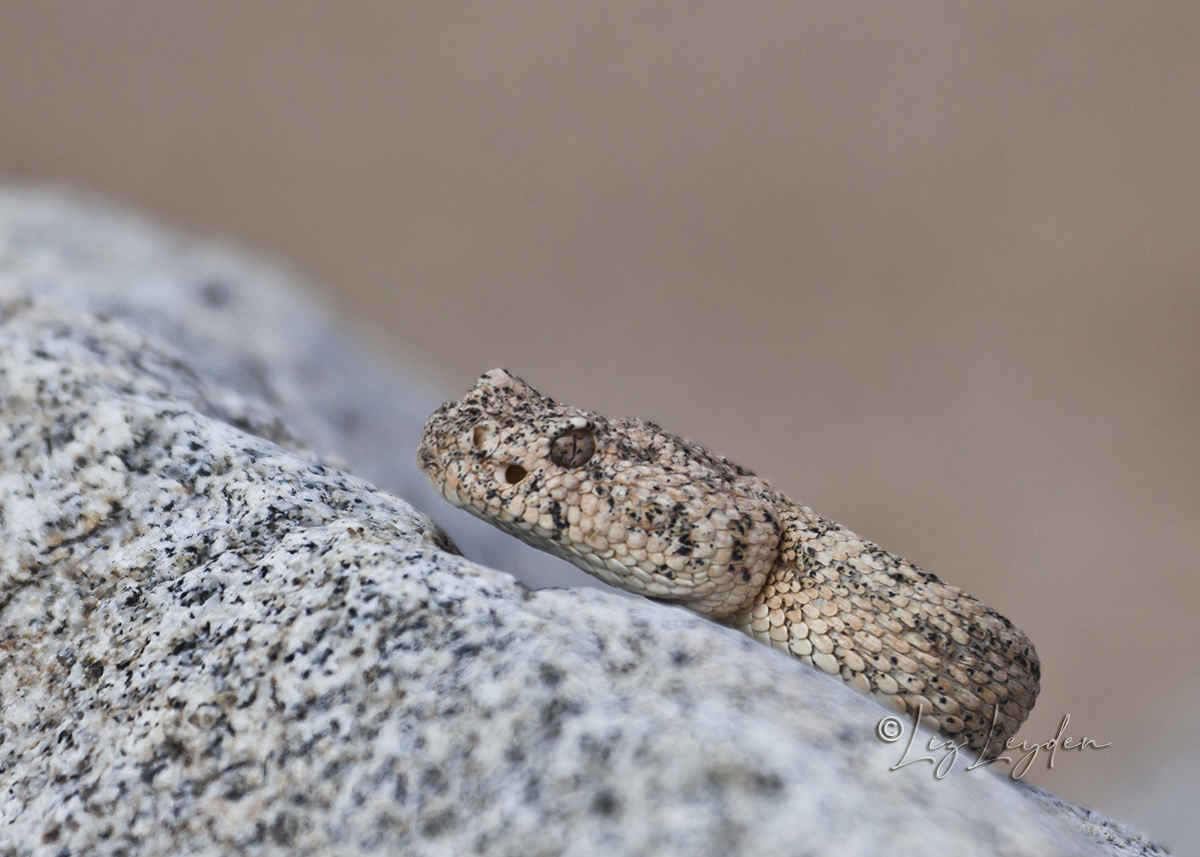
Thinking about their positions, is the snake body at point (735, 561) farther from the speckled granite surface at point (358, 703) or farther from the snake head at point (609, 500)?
the speckled granite surface at point (358, 703)

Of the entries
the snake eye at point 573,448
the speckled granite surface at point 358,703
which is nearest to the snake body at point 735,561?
the snake eye at point 573,448

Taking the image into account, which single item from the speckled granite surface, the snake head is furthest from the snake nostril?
the speckled granite surface

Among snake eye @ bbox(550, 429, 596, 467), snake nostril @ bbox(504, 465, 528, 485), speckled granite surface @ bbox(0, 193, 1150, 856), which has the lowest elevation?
speckled granite surface @ bbox(0, 193, 1150, 856)

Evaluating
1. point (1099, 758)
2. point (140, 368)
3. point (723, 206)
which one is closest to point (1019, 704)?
point (140, 368)

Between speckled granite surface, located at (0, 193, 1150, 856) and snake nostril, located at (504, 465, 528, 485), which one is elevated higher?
snake nostril, located at (504, 465, 528, 485)

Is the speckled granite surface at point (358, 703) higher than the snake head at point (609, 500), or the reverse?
the snake head at point (609, 500)

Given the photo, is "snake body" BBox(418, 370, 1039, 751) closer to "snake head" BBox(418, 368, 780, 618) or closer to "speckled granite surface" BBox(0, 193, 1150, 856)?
"snake head" BBox(418, 368, 780, 618)

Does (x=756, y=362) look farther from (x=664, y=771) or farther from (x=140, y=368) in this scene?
(x=664, y=771)
